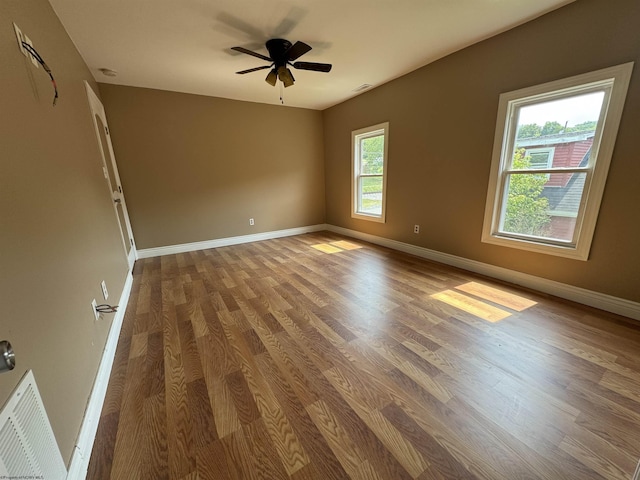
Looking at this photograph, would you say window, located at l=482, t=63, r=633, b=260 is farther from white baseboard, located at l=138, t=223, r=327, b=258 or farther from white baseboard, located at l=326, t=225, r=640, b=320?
white baseboard, located at l=138, t=223, r=327, b=258

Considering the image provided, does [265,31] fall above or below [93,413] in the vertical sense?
above

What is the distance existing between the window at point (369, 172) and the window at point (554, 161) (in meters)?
1.69

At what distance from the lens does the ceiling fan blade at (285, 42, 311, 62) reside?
2299 mm

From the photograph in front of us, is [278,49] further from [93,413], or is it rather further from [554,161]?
[93,413]

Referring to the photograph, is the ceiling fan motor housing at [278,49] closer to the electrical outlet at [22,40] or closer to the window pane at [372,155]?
the electrical outlet at [22,40]

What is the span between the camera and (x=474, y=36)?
263 centimetres

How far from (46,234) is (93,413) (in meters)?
0.93

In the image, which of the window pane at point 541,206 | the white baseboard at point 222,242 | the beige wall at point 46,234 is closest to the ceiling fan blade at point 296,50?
the beige wall at point 46,234

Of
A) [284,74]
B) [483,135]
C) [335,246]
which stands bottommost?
[335,246]

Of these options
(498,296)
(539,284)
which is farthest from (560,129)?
(498,296)

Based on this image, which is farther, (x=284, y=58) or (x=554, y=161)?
(x=284, y=58)

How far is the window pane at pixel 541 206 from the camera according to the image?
236cm

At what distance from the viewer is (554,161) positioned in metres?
2.42

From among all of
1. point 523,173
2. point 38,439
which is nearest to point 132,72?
point 38,439
